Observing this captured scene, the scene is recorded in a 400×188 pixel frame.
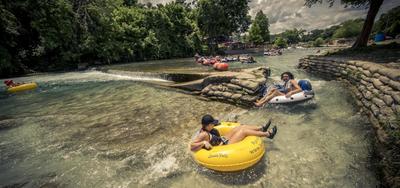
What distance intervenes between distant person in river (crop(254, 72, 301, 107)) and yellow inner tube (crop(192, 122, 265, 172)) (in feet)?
14.3

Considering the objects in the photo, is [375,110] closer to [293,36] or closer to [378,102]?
[378,102]

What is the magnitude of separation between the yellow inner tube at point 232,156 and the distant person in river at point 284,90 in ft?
14.3

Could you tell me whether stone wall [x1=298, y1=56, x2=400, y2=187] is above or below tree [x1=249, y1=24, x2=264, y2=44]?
below

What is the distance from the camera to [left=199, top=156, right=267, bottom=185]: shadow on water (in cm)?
430

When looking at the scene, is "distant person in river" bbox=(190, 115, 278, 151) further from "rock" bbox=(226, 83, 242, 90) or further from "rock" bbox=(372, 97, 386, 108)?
"rock" bbox=(226, 83, 242, 90)

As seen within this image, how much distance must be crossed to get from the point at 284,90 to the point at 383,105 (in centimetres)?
344

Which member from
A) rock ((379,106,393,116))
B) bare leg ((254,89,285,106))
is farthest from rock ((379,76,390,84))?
bare leg ((254,89,285,106))

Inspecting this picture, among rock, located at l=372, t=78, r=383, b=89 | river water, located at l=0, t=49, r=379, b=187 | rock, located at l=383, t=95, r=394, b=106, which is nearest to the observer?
river water, located at l=0, t=49, r=379, b=187

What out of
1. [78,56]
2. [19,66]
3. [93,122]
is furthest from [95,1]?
[93,122]

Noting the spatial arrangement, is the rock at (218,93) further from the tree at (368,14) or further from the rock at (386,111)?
the tree at (368,14)

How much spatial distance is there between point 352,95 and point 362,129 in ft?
13.8

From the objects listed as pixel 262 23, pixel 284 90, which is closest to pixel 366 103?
pixel 284 90

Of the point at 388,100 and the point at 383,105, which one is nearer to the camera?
the point at 388,100

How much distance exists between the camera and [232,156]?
4.28 m
